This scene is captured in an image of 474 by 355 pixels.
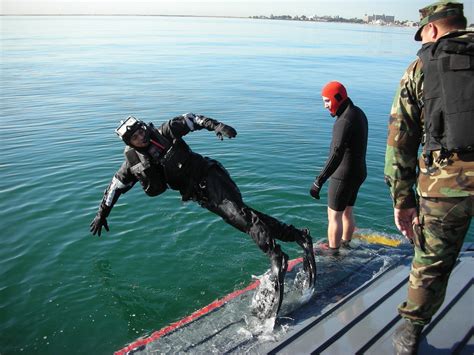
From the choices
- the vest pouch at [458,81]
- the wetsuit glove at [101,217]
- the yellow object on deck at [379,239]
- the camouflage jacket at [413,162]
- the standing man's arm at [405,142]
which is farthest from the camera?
the yellow object on deck at [379,239]

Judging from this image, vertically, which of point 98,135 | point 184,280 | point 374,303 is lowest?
point 184,280

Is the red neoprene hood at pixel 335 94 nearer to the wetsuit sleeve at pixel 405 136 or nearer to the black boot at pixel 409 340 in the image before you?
the wetsuit sleeve at pixel 405 136

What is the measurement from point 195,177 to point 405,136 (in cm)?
234

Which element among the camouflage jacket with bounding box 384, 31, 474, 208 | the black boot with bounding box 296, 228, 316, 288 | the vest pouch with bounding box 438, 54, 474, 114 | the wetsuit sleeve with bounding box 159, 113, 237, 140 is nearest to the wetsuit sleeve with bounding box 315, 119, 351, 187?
the black boot with bounding box 296, 228, 316, 288

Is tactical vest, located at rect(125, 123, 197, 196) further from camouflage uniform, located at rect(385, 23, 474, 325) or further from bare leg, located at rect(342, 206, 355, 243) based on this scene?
camouflage uniform, located at rect(385, 23, 474, 325)

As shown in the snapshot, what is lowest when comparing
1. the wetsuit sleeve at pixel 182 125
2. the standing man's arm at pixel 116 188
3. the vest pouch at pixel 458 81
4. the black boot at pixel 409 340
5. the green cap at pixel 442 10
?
the black boot at pixel 409 340

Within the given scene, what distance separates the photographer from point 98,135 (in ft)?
40.1

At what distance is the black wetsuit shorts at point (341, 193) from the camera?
4727 mm

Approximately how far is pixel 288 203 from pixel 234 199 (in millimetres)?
3296

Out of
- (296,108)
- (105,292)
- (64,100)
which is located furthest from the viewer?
(64,100)

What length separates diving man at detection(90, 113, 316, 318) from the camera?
4180 mm

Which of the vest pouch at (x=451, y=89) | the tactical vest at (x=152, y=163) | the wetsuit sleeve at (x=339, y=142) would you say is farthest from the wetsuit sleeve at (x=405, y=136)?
the tactical vest at (x=152, y=163)

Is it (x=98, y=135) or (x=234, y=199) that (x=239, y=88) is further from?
(x=234, y=199)

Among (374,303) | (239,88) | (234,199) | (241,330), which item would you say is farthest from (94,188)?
(239,88)
